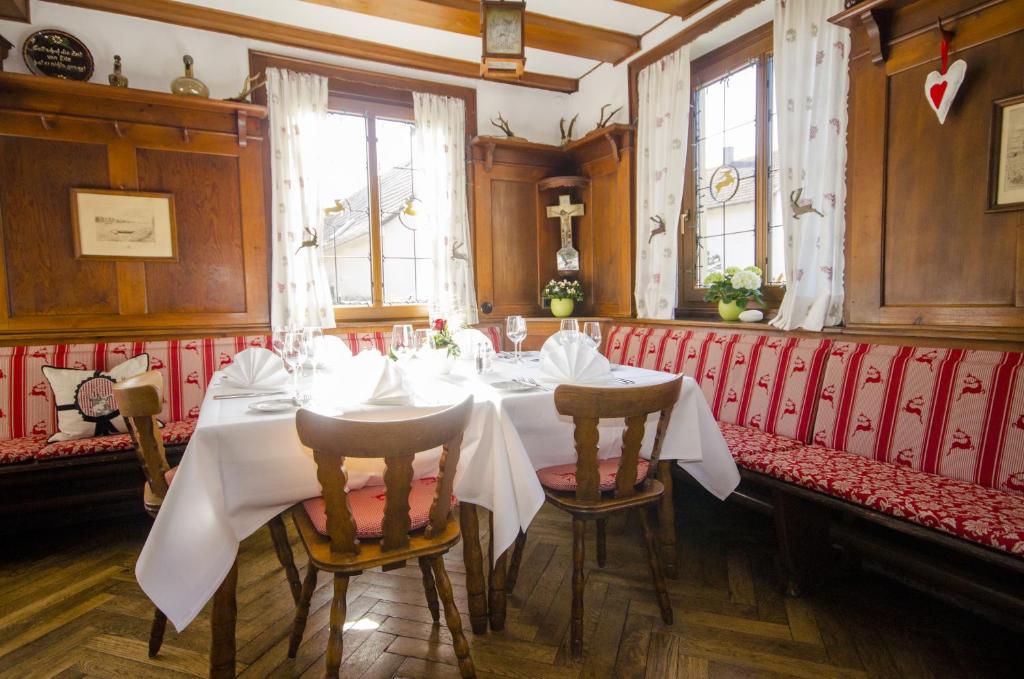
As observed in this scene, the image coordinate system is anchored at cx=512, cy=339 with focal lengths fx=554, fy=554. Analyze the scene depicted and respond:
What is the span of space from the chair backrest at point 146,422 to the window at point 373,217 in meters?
2.39

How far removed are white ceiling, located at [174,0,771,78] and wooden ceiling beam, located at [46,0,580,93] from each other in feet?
0.14

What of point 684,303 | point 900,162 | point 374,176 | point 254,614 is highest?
point 374,176

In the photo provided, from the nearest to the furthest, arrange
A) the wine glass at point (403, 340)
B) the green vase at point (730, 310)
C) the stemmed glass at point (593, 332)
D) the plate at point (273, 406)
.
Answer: the plate at point (273, 406), the wine glass at point (403, 340), the stemmed glass at point (593, 332), the green vase at point (730, 310)

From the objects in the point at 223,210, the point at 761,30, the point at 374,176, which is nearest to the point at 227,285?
the point at 223,210

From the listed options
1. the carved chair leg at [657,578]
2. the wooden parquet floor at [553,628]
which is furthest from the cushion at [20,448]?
the carved chair leg at [657,578]

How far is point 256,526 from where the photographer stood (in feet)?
5.21

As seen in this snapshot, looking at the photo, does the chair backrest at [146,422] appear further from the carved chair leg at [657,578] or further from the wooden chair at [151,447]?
the carved chair leg at [657,578]

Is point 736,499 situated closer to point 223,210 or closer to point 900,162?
point 900,162

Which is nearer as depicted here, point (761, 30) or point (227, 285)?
point (761, 30)

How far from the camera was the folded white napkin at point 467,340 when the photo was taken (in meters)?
2.51

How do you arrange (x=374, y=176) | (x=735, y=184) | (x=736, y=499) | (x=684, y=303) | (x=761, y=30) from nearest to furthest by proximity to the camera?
(x=736, y=499) < (x=761, y=30) < (x=735, y=184) < (x=684, y=303) < (x=374, y=176)

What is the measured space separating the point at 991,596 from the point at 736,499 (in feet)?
3.14

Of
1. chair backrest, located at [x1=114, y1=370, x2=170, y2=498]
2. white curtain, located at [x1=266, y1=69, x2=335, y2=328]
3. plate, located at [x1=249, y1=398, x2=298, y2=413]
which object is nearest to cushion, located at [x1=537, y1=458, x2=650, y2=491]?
plate, located at [x1=249, y1=398, x2=298, y2=413]

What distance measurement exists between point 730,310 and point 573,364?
1.66 metres
